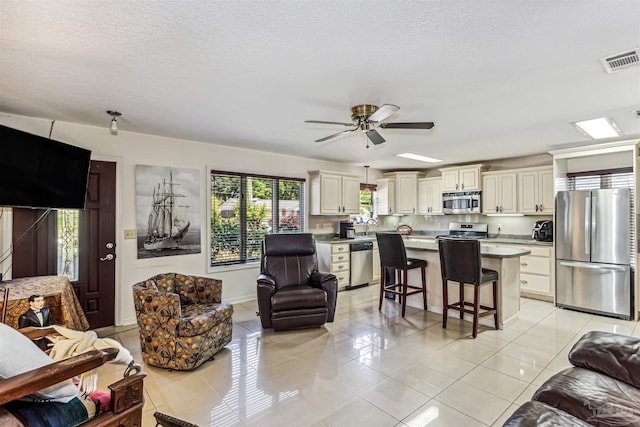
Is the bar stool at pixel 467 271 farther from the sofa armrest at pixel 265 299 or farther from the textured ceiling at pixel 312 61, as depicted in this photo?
the sofa armrest at pixel 265 299

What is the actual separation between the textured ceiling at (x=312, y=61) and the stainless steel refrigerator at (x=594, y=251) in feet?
3.65

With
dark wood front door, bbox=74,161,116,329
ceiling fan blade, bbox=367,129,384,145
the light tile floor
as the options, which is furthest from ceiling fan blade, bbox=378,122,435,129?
dark wood front door, bbox=74,161,116,329

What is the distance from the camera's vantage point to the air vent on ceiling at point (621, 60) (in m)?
2.02

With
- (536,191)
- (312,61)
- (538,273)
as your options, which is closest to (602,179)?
(536,191)

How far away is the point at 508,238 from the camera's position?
19.0 feet

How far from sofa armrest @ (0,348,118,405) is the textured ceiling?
1.67 meters

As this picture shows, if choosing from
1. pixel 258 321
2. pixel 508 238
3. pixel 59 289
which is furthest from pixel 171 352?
pixel 508 238

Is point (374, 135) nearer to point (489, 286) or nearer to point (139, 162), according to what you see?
point (489, 286)

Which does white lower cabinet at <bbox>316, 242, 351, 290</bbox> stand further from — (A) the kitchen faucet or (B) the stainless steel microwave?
(B) the stainless steel microwave

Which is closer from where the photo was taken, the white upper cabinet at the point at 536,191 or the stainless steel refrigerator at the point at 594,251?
the stainless steel refrigerator at the point at 594,251

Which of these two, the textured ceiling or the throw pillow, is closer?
the throw pillow

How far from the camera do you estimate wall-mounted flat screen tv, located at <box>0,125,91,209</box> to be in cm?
251

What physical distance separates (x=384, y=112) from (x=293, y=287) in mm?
2352

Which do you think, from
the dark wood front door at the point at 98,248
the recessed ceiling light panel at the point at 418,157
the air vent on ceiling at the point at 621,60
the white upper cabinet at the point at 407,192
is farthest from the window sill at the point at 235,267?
the air vent on ceiling at the point at 621,60
